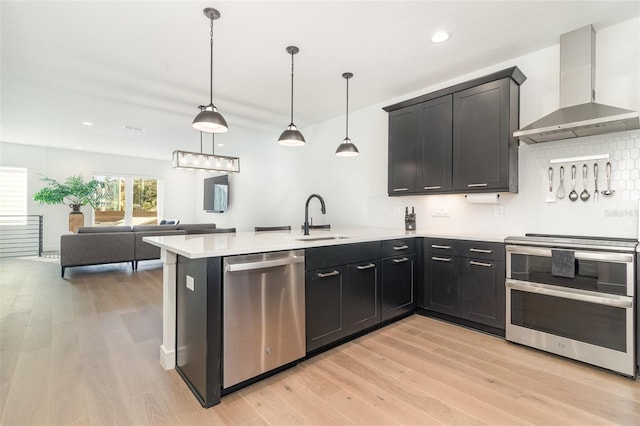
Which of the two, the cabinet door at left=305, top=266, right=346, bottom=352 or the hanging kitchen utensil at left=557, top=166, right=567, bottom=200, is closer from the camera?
the cabinet door at left=305, top=266, right=346, bottom=352

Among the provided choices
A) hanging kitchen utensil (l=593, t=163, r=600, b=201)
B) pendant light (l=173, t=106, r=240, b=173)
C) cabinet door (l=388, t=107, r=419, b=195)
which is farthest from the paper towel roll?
pendant light (l=173, t=106, r=240, b=173)

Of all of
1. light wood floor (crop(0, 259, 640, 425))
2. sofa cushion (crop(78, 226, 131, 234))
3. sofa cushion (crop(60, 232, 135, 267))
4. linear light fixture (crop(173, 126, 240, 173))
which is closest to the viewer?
light wood floor (crop(0, 259, 640, 425))

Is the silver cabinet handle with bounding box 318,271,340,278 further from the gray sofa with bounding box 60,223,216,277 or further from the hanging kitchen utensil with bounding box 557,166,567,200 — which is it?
the gray sofa with bounding box 60,223,216,277

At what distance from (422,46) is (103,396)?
3.72 m

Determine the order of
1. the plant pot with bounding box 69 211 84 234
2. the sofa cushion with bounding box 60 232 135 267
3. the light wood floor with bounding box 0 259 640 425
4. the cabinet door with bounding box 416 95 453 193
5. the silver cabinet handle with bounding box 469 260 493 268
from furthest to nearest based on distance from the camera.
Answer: the plant pot with bounding box 69 211 84 234 < the sofa cushion with bounding box 60 232 135 267 < the cabinet door with bounding box 416 95 453 193 < the silver cabinet handle with bounding box 469 260 493 268 < the light wood floor with bounding box 0 259 640 425

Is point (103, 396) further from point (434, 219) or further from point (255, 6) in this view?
point (434, 219)

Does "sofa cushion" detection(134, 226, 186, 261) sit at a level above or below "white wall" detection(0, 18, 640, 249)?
below

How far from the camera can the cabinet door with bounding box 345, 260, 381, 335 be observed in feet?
8.54

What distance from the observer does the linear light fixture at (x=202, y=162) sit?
15.2ft

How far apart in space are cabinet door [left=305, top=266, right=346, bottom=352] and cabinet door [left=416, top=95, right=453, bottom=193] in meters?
1.58

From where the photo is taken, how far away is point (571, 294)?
2.27 meters

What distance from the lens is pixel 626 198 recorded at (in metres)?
2.45

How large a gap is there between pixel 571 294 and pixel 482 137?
62.3 inches

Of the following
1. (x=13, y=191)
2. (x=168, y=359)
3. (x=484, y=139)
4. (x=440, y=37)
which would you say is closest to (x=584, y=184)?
(x=484, y=139)
